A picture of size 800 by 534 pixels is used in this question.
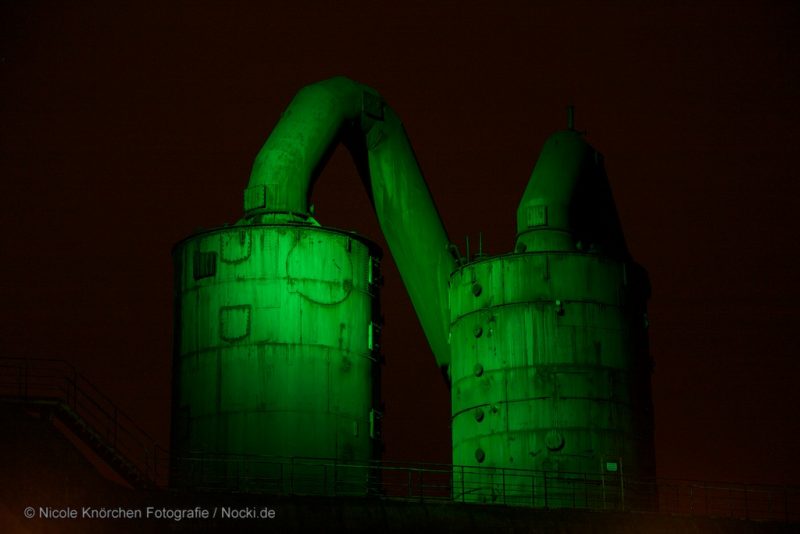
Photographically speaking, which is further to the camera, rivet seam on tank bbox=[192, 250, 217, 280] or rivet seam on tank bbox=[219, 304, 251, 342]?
rivet seam on tank bbox=[192, 250, 217, 280]

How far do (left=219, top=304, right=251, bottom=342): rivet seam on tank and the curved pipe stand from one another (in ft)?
18.0

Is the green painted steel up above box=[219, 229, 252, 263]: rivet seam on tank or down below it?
below

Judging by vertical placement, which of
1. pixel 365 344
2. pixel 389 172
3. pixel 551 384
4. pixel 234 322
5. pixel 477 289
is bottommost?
pixel 551 384

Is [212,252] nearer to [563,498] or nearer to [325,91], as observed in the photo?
[325,91]

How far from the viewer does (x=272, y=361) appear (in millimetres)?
43750

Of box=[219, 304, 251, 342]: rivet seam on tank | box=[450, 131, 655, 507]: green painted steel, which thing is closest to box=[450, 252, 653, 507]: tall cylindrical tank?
box=[450, 131, 655, 507]: green painted steel

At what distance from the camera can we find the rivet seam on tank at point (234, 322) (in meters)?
44.1

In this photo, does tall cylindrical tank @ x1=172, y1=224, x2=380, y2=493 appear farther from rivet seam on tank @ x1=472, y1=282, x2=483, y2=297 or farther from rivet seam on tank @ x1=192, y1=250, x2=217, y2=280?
rivet seam on tank @ x1=472, y1=282, x2=483, y2=297

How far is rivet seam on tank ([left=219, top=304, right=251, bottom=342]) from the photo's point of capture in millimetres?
44062

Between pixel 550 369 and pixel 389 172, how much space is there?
9952 mm

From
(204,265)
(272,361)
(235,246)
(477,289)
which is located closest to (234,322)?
(272,361)

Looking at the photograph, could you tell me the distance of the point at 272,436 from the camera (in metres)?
43.2

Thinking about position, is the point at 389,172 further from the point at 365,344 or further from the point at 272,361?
the point at 272,361

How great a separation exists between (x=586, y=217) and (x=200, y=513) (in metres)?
18.3
